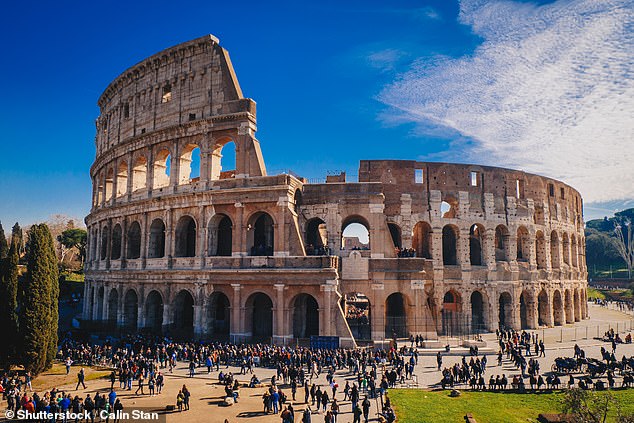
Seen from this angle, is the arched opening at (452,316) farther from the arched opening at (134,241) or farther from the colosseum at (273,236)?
the arched opening at (134,241)

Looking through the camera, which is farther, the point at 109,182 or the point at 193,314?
the point at 109,182

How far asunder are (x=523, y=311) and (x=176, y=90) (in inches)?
1374

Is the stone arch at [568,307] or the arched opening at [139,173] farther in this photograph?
the stone arch at [568,307]

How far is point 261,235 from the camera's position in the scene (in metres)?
32.1

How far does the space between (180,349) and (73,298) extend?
113 feet

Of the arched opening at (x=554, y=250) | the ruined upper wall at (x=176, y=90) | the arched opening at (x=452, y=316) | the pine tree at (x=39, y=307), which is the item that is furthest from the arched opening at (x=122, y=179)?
the arched opening at (x=554, y=250)

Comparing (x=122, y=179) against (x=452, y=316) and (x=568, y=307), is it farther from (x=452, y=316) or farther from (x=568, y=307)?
(x=568, y=307)

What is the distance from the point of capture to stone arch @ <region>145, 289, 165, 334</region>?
3197 centimetres

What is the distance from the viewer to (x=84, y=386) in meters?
19.8

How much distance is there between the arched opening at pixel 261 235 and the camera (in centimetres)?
2969

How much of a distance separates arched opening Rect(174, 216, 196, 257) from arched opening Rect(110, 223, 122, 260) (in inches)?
310

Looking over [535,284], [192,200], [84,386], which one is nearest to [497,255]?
[535,284]

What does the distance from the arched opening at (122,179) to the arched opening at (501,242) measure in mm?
32518

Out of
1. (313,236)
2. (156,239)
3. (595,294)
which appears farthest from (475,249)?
(595,294)
